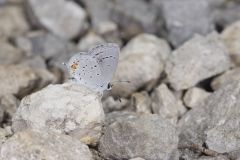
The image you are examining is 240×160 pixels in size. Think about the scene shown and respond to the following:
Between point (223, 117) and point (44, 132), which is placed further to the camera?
point (223, 117)

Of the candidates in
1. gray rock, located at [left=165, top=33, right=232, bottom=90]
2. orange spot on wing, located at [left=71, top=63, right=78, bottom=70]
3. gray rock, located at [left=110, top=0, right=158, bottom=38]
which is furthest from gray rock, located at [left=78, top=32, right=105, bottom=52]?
orange spot on wing, located at [left=71, top=63, right=78, bottom=70]

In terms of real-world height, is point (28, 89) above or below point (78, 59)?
below

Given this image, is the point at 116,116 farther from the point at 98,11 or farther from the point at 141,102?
the point at 98,11

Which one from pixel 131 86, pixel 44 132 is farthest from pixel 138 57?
pixel 44 132

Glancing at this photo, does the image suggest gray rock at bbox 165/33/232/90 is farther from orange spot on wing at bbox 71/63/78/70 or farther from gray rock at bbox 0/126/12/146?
gray rock at bbox 0/126/12/146

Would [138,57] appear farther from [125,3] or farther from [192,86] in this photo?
[125,3]

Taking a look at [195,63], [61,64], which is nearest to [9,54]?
[61,64]

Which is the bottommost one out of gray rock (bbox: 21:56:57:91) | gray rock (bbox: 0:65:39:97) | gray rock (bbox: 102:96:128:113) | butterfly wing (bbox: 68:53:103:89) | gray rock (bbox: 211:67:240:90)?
gray rock (bbox: 102:96:128:113)
